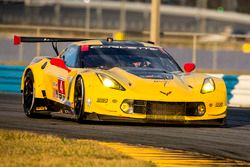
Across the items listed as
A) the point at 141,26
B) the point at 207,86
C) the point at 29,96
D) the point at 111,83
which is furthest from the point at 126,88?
the point at 141,26

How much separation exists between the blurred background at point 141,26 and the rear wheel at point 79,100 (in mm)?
13403

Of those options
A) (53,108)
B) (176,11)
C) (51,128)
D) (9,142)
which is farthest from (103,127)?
(176,11)

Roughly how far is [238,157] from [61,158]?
209 centimetres

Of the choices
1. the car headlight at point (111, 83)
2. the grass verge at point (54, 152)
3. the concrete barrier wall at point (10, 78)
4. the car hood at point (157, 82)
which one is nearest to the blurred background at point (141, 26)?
the concrete barrier wall at point (10, 78)

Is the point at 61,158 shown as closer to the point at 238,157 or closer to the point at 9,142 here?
the point at 9,142

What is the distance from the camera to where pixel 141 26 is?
80.1 metres

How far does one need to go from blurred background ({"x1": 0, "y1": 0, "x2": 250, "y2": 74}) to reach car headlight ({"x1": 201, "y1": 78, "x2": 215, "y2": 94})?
43.0ft

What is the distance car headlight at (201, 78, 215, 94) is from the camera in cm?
1430

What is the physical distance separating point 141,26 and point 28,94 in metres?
64.1

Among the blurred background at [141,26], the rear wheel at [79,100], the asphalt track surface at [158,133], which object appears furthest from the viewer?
the blurred background at [141,26]

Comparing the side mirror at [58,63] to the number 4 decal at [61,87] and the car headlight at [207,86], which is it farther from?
the car headlight at [207,86]

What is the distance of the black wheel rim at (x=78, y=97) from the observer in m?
14.3

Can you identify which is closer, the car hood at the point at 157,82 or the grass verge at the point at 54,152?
the grass verge at the point at 54,152

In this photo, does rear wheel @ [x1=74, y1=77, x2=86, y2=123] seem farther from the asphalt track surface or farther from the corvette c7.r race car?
the asphalt track surface
